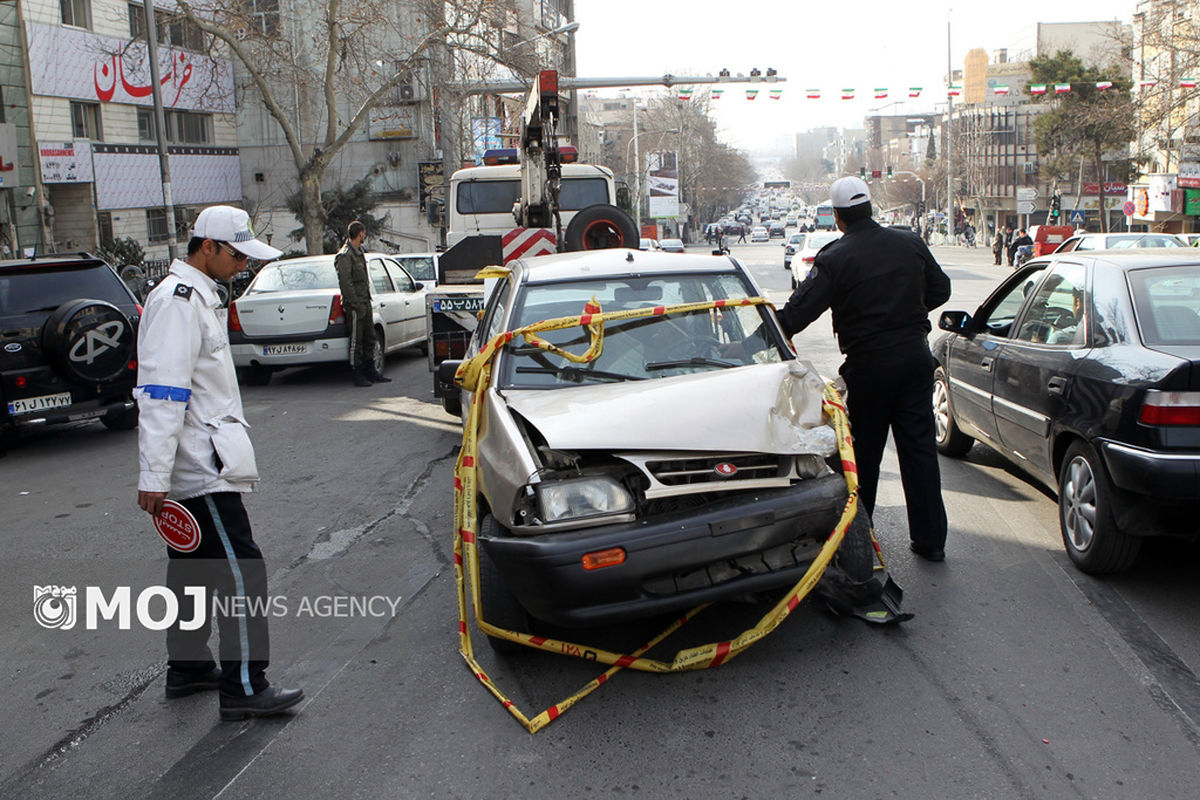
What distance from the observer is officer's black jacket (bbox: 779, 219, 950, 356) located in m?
5.14

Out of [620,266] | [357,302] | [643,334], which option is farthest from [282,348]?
[643,334]

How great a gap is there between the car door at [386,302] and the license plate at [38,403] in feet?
15.1

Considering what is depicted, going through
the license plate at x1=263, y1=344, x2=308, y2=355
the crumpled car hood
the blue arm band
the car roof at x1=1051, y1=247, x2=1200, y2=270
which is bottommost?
the license plate at x1=263, y1=344, x2=308, y2=355

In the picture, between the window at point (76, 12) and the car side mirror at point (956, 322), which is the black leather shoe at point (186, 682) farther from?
the window at point (76, 12)

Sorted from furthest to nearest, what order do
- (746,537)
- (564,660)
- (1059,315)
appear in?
1. (1059,315)
2. (564,660)
3. (746,537)

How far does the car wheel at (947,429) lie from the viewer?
301 inches

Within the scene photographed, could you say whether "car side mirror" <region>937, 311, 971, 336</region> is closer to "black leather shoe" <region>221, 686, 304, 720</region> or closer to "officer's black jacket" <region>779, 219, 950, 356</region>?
"officer's black jacket" <region>779, 219, 950, 356</region>

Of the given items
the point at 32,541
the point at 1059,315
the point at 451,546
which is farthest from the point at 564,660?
the point at 32,541

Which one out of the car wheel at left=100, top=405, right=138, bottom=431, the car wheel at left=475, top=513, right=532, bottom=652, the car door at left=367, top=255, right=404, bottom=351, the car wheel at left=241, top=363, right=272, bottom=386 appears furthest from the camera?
the car door at left=367, top=255, right=404, bottom=351

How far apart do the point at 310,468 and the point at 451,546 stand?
276 centimetres

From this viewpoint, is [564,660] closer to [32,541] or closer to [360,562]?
[360,562]

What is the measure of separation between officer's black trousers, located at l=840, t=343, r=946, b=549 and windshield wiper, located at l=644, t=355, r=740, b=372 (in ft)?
2.39

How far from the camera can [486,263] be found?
11.8 meters

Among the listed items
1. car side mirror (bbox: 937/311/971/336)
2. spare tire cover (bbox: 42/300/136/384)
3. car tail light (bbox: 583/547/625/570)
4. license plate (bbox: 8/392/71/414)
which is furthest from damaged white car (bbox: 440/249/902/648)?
license plate (bbox: 8/392/71/414)
